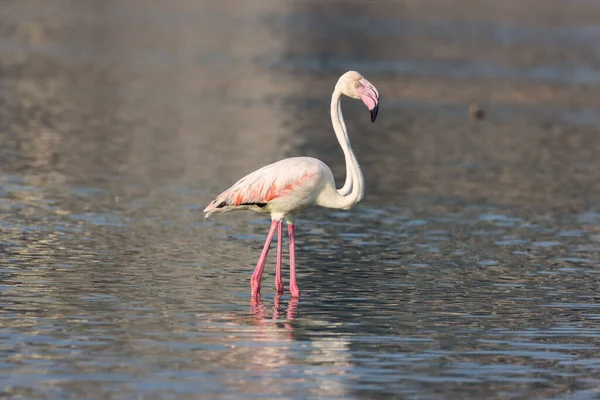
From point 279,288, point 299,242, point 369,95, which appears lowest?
point 279,288

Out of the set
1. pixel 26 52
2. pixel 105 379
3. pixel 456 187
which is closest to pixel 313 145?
pixel 456 187

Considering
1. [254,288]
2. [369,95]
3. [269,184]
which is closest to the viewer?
[254,288]

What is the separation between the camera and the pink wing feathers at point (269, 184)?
1222 cm

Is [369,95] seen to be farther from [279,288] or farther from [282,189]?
[279,288]

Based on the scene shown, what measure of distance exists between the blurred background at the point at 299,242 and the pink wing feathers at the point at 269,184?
2.69ft

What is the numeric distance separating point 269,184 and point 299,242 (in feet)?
10.5

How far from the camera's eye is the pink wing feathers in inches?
481

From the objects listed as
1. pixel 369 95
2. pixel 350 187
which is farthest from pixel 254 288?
pixel 369 95

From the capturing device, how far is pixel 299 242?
50.5 feet

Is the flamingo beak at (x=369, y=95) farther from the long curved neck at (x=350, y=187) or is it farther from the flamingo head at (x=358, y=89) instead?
the long curved neck at (x=350, y=187)

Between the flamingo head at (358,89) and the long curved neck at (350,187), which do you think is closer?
the long curved neck at (350,187)

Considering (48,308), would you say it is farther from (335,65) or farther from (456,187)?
(335,65)

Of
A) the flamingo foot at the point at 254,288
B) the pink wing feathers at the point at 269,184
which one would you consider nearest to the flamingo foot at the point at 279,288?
the flamingo foot at the point at 254,288

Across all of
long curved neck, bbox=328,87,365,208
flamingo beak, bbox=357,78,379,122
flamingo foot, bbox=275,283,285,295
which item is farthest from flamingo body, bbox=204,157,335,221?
flamingo beak, bbox=357,78,379,122
